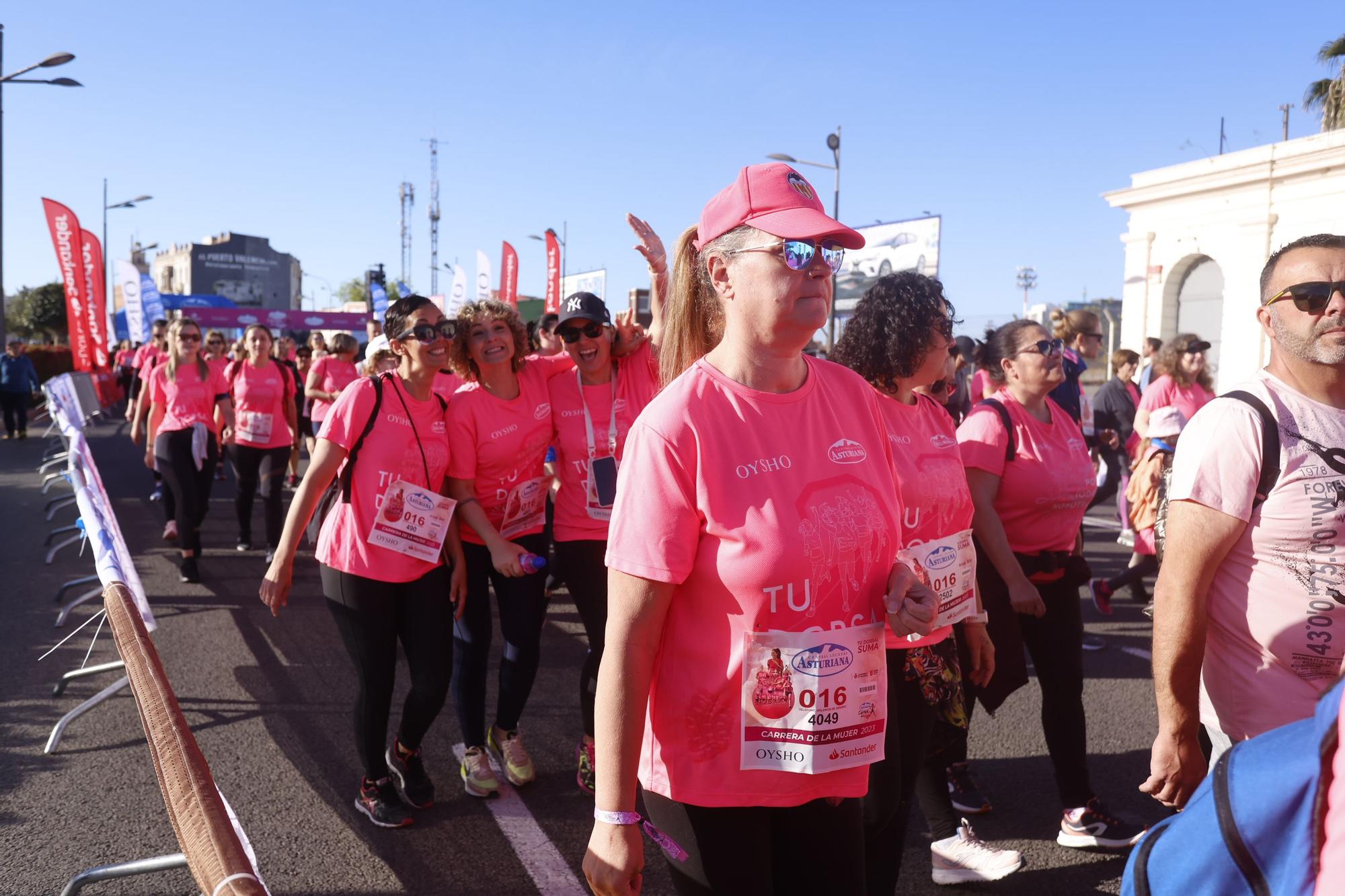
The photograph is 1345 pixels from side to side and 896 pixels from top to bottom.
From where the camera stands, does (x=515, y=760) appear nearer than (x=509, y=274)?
Yes

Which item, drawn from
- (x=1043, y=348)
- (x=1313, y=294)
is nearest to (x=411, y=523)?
(x=1043, y=348)

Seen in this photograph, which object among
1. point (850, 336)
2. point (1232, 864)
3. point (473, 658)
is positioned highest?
point (850, 336)

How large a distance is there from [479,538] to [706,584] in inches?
98.5

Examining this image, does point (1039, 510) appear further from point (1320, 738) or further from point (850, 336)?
point (1320, 738)

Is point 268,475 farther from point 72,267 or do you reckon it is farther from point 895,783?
point 72,267

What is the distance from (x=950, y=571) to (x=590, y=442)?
68.5 inches

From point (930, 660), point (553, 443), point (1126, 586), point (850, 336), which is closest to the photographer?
point (930, 660)

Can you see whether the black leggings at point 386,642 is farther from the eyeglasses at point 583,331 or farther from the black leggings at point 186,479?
the black leggings at point 186,479

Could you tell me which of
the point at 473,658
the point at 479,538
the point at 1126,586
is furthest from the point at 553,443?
the point at 1126,586

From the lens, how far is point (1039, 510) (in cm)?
378

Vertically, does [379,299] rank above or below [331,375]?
above

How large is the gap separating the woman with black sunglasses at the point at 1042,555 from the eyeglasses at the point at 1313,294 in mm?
1587

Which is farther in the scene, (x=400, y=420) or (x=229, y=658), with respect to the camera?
(x=229, y=658)

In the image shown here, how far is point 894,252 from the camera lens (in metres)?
39.7
